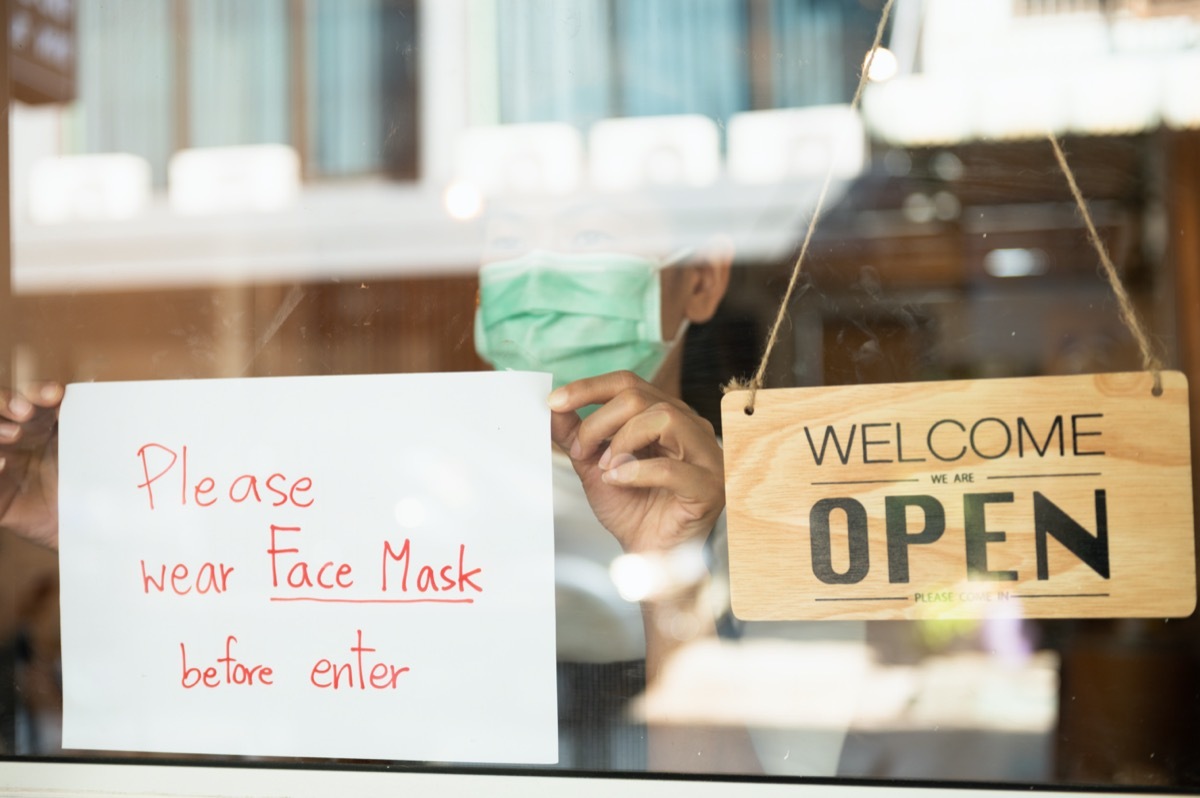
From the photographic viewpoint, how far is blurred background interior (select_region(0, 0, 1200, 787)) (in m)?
0.84

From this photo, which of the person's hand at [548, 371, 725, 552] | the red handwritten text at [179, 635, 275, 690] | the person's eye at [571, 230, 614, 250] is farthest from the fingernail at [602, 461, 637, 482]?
the red handwritten text at [179, 635, 275, 690]

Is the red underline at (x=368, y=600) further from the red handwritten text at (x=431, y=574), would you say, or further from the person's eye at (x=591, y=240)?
the person's eye at (x=591, y=240)

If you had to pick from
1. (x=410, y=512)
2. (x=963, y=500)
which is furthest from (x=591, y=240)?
(x=963, y=500)

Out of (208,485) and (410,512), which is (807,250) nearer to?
(410,512)

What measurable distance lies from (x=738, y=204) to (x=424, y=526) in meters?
0.42

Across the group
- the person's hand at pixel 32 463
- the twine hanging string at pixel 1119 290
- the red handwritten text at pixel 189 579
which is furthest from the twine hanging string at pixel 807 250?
the person's hand at pixel 32 463

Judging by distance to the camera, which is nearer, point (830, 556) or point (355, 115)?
point (830, 556)

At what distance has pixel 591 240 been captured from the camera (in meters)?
0.95

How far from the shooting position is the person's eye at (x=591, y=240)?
0.95 metres

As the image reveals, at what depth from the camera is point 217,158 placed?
3.30ft

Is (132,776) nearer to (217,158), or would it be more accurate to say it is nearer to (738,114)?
(217,158)

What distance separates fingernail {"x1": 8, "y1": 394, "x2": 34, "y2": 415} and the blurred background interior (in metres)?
0.03

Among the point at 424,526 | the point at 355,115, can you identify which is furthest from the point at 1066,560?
the point at 355,115

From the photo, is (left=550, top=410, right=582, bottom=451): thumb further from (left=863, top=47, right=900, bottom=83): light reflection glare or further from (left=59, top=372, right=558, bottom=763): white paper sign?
(left=863, top=47, right=900, bottom=83): light reflection glare
